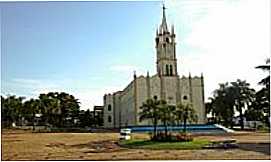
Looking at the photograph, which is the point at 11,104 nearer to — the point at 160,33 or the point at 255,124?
the point at 160,33

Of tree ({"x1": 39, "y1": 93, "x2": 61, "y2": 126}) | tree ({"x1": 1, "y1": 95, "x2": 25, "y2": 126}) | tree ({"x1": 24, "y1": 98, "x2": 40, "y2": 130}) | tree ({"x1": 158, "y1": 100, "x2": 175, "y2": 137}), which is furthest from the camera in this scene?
tree ({"x1": 39, "y1": 93, "x2": 61, "y2": 126})

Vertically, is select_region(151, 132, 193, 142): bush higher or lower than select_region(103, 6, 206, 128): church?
lower

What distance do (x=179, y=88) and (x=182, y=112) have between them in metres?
14.0

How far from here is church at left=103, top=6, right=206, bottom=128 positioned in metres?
32.7

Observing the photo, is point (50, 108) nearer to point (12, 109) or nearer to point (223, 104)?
point (12, 109)

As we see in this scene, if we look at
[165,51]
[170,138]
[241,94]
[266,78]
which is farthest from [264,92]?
[165,51]

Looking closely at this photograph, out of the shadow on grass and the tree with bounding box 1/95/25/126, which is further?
the tree with bounding box 1/95/25/126

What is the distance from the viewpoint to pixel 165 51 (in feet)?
113

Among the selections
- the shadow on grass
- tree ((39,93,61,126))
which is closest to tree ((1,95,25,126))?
tree ((39,93,61,126))

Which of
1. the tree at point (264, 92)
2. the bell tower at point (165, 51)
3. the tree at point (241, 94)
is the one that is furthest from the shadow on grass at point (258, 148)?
the bell tower at point (165, 51)

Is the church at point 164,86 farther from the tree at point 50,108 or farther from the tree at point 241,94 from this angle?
the tree at point 50,108

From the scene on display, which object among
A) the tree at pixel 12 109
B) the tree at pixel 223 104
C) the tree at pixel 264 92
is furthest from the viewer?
the tree at pixel 223 104

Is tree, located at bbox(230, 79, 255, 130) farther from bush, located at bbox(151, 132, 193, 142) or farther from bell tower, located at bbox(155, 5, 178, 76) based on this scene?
bush, located at bbox(151, 132, 193, 142)

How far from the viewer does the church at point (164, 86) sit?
32.7 meters
